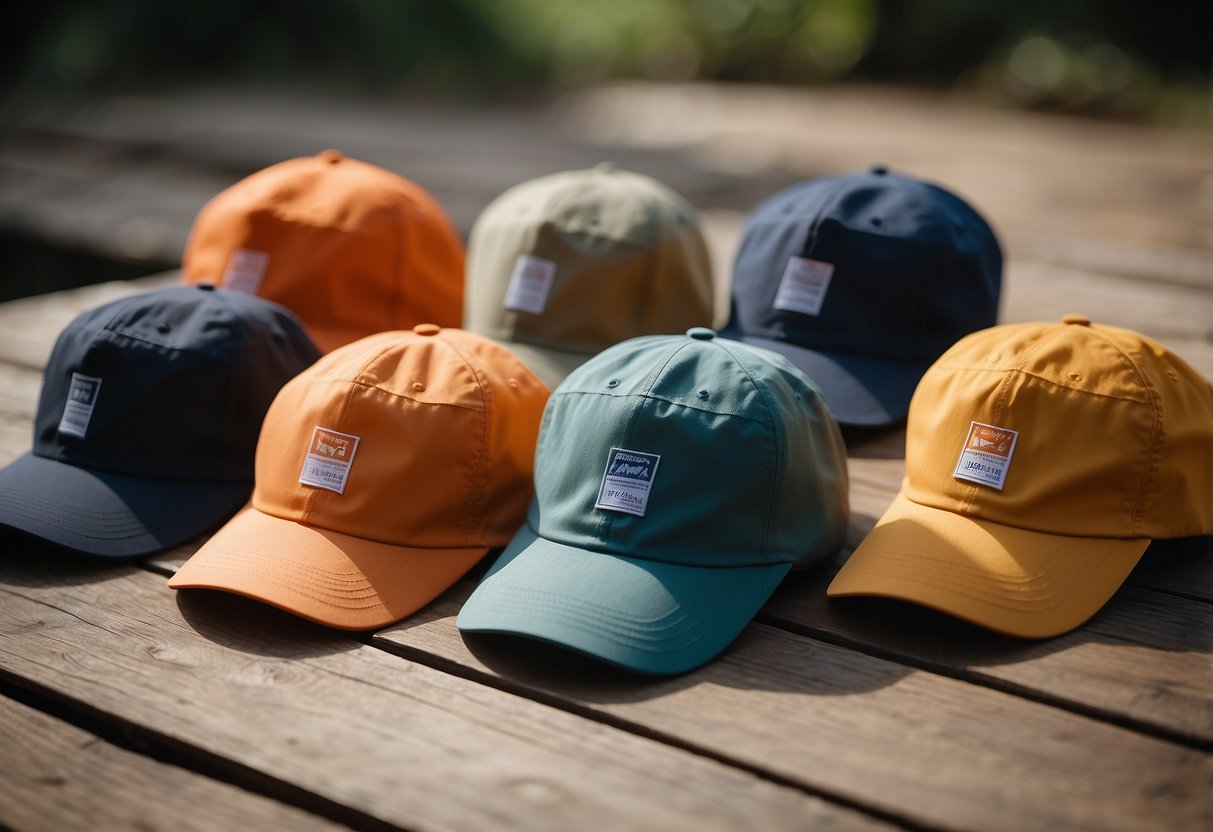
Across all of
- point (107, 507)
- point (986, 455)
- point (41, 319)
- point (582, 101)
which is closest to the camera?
point (986, 455)

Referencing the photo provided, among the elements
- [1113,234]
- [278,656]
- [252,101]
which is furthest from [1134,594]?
[252,101]

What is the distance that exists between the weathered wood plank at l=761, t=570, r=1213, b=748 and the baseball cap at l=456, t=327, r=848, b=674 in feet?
0.33

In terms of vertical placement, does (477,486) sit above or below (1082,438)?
below

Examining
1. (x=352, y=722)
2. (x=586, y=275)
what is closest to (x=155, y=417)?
(x=352, y=722)

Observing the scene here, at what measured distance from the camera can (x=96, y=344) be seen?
6.23ft

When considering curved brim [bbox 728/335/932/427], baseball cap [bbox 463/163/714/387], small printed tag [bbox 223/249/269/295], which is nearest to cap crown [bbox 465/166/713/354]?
baseball cap [bbox 463/163/714/387]

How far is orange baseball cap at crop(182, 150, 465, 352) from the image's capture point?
2383mm

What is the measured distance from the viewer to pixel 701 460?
1.56 metres

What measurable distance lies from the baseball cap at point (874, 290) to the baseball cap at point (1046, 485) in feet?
1.66

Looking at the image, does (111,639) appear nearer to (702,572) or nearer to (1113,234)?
(702,572)

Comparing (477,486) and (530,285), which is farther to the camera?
(530,285)

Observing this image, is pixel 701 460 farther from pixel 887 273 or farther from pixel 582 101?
pixel 582 101

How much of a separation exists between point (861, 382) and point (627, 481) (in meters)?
0.80

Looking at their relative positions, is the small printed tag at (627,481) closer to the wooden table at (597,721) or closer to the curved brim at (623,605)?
the curved brim at (623,605)
